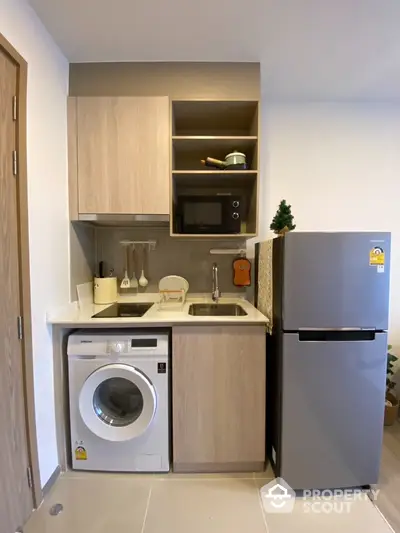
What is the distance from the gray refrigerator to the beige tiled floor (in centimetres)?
19

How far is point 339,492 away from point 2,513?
5.65 ft

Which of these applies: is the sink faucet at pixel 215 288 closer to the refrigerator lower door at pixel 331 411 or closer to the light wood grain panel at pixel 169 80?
the refrigerator lower door at pixel 331 411

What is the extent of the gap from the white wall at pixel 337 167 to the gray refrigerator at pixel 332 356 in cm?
97

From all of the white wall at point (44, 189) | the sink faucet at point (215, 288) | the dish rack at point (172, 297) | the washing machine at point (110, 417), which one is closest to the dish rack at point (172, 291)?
the dish rack at point (172, 297)

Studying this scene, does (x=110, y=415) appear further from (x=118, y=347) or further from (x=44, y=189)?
(x=44, y=189)

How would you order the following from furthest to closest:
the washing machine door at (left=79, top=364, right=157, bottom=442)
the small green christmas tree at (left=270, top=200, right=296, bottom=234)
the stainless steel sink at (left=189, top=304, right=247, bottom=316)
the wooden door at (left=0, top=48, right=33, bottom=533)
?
the stainless steel sink at (left=189, top=304, right=247, bottom=316) → the small green christmas tree at (left=270, top=200, right=296, bottom=234) → the washing machine door at (left=79, top=364, right=157, bottom=442) → the wooden door at (left=0, top=48, right=33, bottom=533)

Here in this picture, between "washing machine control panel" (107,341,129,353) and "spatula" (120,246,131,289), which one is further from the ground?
"spatula" (120,246,131,289)

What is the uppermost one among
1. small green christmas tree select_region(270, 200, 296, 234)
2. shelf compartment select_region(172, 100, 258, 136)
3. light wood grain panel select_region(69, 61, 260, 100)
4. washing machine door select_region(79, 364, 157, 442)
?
light wood grain panel select_region(69, 61, 260, 100)

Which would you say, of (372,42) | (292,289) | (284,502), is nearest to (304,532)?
(284,502)

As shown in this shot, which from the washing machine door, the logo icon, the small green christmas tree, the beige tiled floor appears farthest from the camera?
the small green christmas tree

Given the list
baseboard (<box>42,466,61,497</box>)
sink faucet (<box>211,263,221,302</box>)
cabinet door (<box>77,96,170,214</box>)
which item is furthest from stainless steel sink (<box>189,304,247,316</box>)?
baseboard (<box>42,466,61,497</box>)

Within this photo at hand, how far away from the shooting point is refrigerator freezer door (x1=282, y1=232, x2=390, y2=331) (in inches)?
61.8

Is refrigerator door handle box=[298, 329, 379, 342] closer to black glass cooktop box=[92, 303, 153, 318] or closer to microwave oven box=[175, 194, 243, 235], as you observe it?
microwave oven box=[175, 194, 243, 235]

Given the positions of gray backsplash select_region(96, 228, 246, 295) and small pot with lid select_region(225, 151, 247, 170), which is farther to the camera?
gray backsplash select_region(96, 228, 246, 295)
